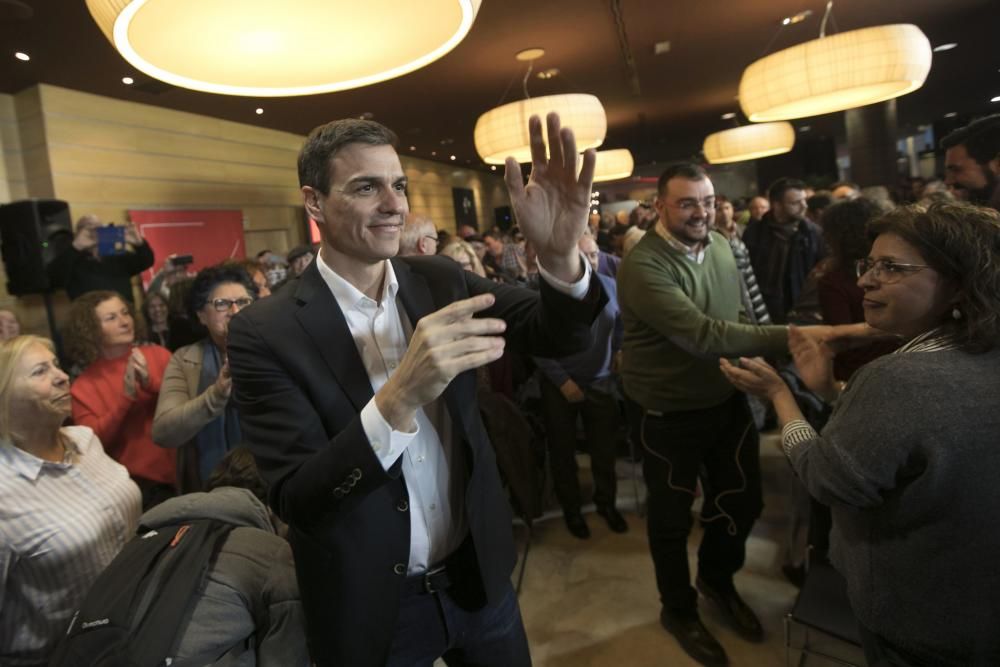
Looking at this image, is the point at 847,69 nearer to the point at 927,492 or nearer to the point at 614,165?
the point at 614,165

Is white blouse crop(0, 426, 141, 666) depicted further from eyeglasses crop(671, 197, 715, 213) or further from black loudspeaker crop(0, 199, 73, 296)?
black loudspeaker crop(0, 199, 73, 296)

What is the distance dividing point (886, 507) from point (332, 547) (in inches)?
43.3

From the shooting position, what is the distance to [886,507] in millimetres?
1156

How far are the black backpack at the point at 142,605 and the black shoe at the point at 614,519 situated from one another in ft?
7.57

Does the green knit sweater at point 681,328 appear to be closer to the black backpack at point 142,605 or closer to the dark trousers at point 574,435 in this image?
the dark trousers at point 574,435

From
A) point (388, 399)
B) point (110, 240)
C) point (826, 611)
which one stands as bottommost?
point (826, 611)

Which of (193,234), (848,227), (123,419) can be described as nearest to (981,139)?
(848,227)

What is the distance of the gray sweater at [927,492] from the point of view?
A: 3.39 ft

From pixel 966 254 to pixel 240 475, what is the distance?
175 cm

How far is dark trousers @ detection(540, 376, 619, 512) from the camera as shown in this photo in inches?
123

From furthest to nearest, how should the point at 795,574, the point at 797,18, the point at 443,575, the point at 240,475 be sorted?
the point at 797,18 → the point at 795,574 → the point at 240,475 → the point at 443,575

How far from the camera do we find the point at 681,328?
187 centimetres

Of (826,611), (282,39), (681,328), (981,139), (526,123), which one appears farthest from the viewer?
(526,123)

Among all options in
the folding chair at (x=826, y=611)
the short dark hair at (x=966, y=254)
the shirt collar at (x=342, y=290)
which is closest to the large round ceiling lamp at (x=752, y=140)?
the folding chair at (x=826, y=611)
